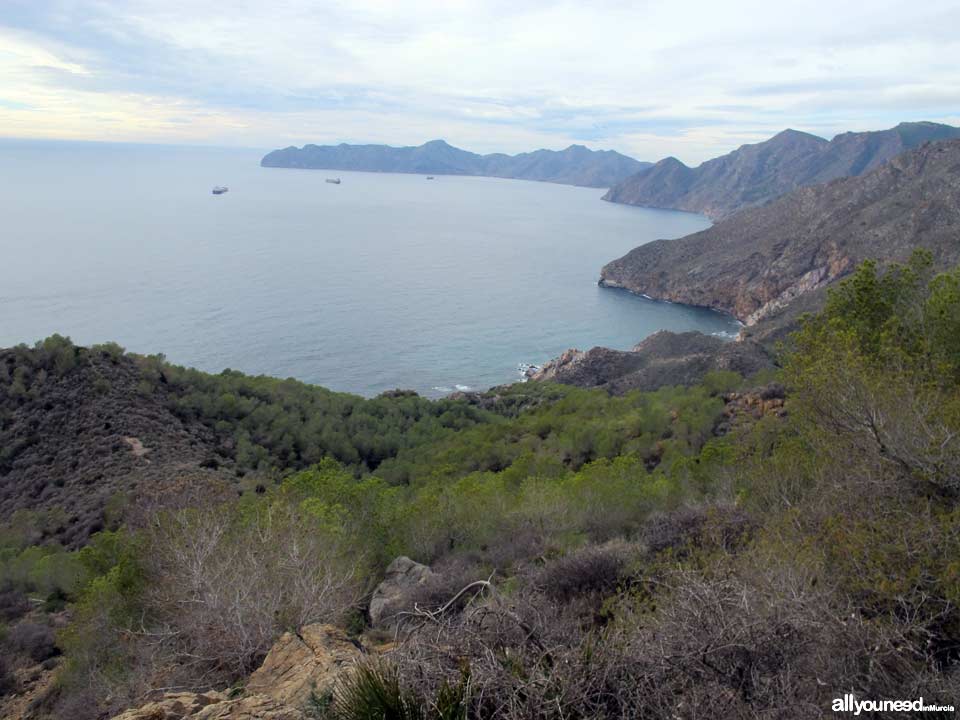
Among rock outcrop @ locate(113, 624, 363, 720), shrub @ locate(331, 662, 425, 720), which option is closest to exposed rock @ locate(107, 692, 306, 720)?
rock outcrop @ locate(113, 624, 363, 720)

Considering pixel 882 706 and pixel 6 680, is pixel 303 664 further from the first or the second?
pixel 6 680

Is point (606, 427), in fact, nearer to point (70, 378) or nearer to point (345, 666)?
point (345, 666)

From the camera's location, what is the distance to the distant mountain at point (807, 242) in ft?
206

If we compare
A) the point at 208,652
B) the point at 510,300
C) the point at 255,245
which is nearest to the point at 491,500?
the point at 208,652

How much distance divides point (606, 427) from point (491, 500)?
1314 cm

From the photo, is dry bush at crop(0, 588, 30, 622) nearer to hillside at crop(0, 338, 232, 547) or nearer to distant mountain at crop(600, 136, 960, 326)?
hillside at crop(0, 338, 232, 547)

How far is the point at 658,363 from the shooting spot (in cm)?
5028

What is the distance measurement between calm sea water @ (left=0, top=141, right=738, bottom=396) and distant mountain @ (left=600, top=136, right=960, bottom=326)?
4129mm

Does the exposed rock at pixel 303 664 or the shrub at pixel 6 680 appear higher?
the exposed rock at pixel 303 664

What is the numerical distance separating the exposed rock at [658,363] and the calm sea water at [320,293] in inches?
244

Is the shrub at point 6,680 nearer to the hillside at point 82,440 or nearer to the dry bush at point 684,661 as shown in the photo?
the hillside at point 82,440

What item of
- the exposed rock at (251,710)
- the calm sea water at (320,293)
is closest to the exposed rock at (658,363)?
the calm sea water at (320,293)

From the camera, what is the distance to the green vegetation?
4.93 meters

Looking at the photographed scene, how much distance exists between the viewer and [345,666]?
19.8 ft
